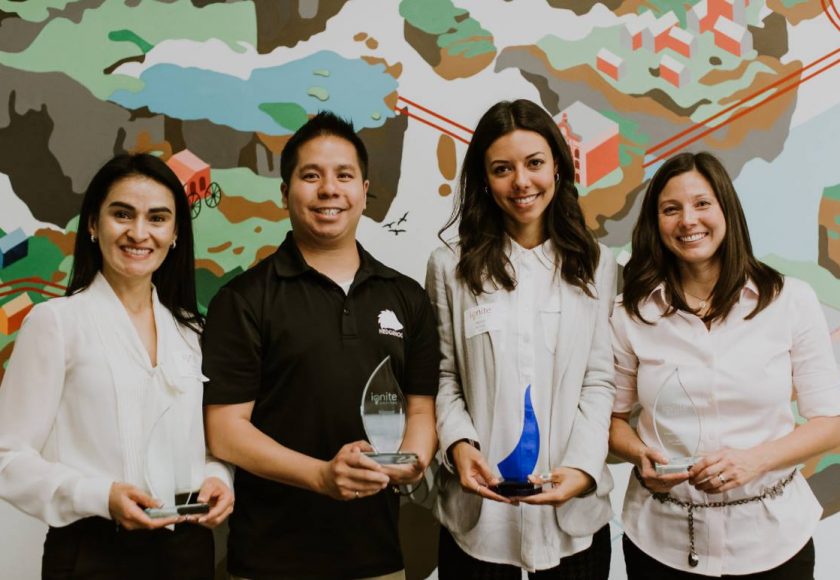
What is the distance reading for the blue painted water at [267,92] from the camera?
2.49 meters

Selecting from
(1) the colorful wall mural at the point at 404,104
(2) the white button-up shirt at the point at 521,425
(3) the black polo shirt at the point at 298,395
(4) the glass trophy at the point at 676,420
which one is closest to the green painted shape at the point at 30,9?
(1) the colorful wall mural at the point at 404,104

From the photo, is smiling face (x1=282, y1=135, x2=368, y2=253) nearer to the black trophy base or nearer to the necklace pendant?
the black trophy base

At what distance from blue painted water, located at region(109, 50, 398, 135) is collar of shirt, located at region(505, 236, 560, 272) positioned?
0.90 metres

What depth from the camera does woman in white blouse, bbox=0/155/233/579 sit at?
1460 millimetres

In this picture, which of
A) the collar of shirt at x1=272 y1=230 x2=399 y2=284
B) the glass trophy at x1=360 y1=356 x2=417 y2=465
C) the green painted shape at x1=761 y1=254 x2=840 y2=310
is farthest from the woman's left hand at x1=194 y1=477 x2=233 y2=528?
the green painted shape at x1=761 y1=254 x2=840 y2=310

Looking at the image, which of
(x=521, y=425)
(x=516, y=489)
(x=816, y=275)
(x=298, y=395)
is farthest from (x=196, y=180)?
(x=816, y=275)

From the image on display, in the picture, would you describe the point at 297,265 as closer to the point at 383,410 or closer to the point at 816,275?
the point at 383,410

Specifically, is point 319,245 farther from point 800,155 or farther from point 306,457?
point 800,155

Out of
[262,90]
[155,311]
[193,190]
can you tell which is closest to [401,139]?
[262,90]

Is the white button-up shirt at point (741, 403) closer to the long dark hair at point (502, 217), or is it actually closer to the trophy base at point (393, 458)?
the long dark hair at point (502, 217)

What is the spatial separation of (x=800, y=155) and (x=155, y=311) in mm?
2341

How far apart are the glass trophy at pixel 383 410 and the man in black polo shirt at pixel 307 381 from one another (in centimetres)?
7

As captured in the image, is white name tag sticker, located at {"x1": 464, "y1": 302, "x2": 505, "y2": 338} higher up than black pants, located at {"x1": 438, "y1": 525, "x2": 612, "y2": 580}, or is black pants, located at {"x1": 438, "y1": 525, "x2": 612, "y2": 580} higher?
white name tag sticker, located at {"x1": 464, "y1": 302, "x2": 505, "y2": 338}

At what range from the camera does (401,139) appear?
257cm
